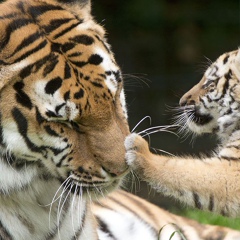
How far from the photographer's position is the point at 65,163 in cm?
280

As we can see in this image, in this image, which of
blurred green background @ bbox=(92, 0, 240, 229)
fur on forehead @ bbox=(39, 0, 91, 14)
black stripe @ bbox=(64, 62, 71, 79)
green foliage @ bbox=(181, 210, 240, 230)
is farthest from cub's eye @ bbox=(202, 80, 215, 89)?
blurred green background @ bbox=(92, 0, 240, 229)

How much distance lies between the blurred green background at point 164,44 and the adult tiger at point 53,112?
3889 millimetres

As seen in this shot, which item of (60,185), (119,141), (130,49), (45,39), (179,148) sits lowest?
(179,148)

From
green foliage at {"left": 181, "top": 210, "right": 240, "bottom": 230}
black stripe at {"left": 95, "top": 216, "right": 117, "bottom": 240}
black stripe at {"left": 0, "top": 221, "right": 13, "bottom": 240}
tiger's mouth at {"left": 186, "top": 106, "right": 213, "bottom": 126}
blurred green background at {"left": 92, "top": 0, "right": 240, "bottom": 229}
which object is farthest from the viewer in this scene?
blurred green background at {"left": 92, "top": 0, "right": 240, "bottom": 229}

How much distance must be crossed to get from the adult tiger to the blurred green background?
3889 mm

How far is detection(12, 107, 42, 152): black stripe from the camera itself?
8.95 feet

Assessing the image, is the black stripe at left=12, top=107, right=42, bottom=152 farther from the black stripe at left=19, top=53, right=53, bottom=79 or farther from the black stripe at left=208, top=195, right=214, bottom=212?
the black stripe at left=208, top=195, right=214, bottom=212

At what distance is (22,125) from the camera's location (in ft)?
9.01

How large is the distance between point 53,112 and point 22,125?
12 centimetres

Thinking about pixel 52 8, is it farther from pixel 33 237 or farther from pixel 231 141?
pixel 231 141

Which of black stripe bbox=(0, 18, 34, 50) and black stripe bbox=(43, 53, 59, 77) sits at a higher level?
black stripe bbox=(0, 18, 34, 50)

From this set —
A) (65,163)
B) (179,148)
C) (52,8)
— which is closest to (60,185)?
(65,163)

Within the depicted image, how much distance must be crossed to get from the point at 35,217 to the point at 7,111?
473 mm

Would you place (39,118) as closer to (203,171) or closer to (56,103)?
(56,103)
